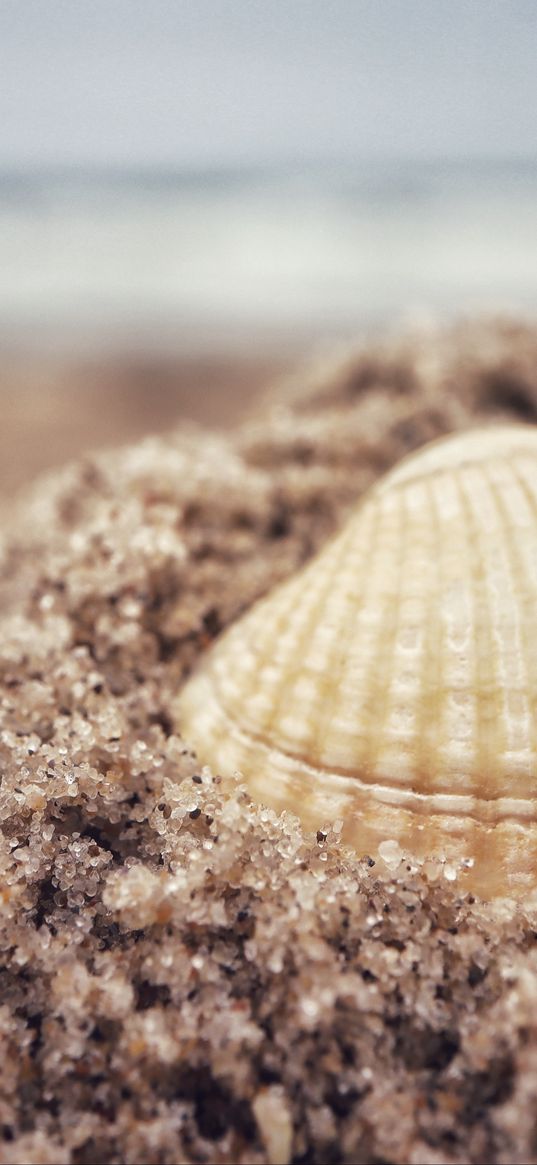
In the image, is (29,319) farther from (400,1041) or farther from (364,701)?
(400,1041)

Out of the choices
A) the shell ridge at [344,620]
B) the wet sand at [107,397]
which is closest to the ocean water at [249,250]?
the wet sand at [107,397]

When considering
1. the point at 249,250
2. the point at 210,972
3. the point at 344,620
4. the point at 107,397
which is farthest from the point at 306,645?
the point at 249,250

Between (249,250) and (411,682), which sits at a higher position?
(249,250)

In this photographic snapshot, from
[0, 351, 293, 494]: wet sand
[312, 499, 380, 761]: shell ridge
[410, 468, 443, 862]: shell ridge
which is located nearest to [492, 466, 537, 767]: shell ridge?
[410, 468, 443, 862]: shell ridge

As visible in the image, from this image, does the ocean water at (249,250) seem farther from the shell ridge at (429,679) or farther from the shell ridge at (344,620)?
the shell ridge at (429,679)

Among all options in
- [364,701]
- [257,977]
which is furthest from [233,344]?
[257,977]

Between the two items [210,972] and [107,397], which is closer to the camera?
[210,972]

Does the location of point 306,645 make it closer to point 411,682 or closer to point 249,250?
point 411,682
